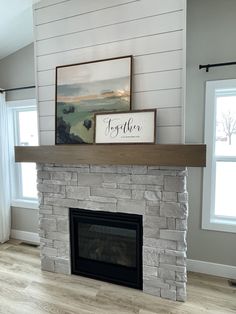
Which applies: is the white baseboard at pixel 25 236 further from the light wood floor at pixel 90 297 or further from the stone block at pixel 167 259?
the stone block at pixel 167 259

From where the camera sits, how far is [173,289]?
212 cm

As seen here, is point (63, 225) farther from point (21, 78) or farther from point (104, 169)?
point (21, 78)

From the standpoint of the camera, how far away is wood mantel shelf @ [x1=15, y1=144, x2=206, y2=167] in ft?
6.04

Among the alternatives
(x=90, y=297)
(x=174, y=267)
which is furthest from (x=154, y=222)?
(x=90, y=297)

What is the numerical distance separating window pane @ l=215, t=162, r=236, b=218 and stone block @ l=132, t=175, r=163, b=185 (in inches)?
33.7

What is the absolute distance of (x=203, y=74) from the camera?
94.7 inches

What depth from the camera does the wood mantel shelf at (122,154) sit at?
1.84 metres

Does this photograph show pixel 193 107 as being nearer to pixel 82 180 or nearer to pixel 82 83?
pixel 82 83

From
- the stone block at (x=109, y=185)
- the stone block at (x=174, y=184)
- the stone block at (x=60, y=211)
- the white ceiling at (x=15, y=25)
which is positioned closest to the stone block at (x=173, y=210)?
the stone block at (x=174, y=184)

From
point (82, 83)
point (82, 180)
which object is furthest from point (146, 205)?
point (82, 83)

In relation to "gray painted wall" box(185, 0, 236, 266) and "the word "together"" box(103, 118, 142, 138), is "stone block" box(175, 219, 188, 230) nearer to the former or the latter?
"gray painted wall" box(185, 0, 236, 266)

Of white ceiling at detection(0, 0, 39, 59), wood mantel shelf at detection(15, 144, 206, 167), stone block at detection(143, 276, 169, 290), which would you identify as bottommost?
stone block at detection(143, 276, 169, 290)

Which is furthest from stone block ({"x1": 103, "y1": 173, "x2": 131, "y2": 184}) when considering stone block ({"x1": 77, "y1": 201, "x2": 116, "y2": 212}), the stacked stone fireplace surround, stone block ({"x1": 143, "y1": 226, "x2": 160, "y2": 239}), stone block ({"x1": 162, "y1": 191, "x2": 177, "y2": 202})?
stone block ({"x1": 143, "y1": 226, "x2": 160, "y2": 239})

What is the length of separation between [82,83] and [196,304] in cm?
231
